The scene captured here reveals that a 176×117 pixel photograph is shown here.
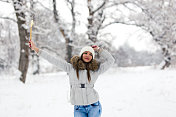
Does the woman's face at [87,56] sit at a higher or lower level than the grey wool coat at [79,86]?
higher

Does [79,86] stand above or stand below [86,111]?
above

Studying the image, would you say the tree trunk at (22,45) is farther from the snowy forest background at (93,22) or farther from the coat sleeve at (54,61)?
the coat sleeve at (54,61)

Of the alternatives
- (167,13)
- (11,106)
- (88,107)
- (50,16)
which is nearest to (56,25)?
(50,16)

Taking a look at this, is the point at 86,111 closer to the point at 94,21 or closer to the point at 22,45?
the point at 22,45

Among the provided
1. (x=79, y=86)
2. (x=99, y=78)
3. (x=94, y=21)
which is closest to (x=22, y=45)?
(x=99, y=78)

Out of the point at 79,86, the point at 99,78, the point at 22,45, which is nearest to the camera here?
the point at 79,86

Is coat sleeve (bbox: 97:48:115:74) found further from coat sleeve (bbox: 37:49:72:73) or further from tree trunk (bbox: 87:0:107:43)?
tree trunk (bbox: 87:0:107:43)

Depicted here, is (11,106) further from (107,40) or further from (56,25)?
(107,40)

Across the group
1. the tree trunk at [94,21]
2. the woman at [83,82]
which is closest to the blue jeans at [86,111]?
the woman at [83,82]

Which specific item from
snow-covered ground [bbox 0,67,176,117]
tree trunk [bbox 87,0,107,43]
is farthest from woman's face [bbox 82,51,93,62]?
tree trunk [bbox 87,0,107,43]

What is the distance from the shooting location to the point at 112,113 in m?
4.84

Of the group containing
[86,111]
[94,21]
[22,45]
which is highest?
[94,21]

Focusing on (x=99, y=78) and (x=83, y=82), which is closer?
(x=83, y=82)

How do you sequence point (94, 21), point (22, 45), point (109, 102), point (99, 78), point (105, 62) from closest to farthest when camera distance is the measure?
point (105, 62)
point (109, 102)
point (22, 45)
point (99, 78)
point (94, 21)
